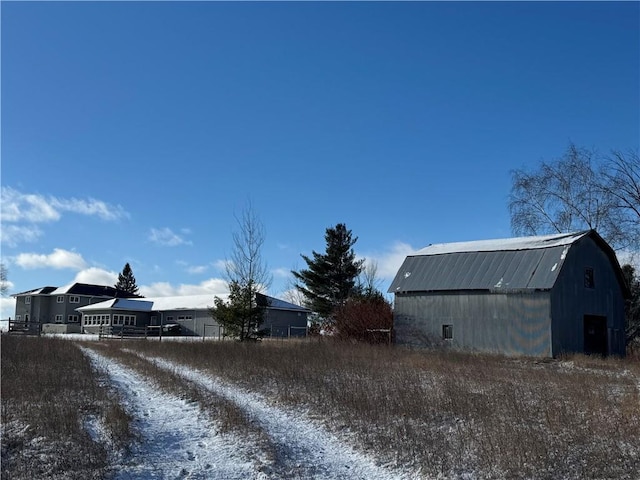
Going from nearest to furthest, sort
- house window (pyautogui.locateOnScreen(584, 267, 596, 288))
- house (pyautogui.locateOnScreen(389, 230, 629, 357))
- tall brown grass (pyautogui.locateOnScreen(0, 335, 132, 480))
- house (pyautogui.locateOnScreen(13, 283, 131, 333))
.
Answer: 1. tall brown grass (pyautogui.locateOnScreen(0, 335, 132, 480))
2. house (pyautogui.locateOnScreen(389, 230, 629, 357))
3. house window (pyautogui.locateOnScreen(584, 267, 596, 288))
4. house (pyautogui.locateOnScreen(13, 283, 131, 333))

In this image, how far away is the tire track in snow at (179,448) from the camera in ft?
23.0

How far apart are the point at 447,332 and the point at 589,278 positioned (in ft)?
24.2

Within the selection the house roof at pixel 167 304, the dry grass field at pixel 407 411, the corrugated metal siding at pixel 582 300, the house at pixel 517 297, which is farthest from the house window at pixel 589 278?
the house roof at pixel 167 304

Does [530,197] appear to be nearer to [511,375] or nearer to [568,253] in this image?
[568,253]

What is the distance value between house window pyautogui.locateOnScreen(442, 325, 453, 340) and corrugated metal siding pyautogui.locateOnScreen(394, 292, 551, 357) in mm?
162

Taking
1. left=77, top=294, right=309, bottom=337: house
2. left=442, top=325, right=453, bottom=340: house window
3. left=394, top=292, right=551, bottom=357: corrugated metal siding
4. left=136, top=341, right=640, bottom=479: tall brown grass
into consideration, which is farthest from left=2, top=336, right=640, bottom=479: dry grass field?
left=77, top=294, right=309, bottom=337: house

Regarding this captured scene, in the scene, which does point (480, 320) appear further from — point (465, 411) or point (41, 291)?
point (41, 291)

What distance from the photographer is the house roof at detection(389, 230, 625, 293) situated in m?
26.4

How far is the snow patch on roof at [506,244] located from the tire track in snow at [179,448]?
20947 mm

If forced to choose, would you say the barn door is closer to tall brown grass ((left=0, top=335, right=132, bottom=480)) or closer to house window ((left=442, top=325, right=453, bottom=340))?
house window ((left=442, top=325, right=453, bottom=340))

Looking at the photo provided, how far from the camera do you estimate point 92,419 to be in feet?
31.2

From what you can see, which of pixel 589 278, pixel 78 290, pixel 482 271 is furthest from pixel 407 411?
pixel 78 290

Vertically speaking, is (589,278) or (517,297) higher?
(589,278)

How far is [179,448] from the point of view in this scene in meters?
8.12
